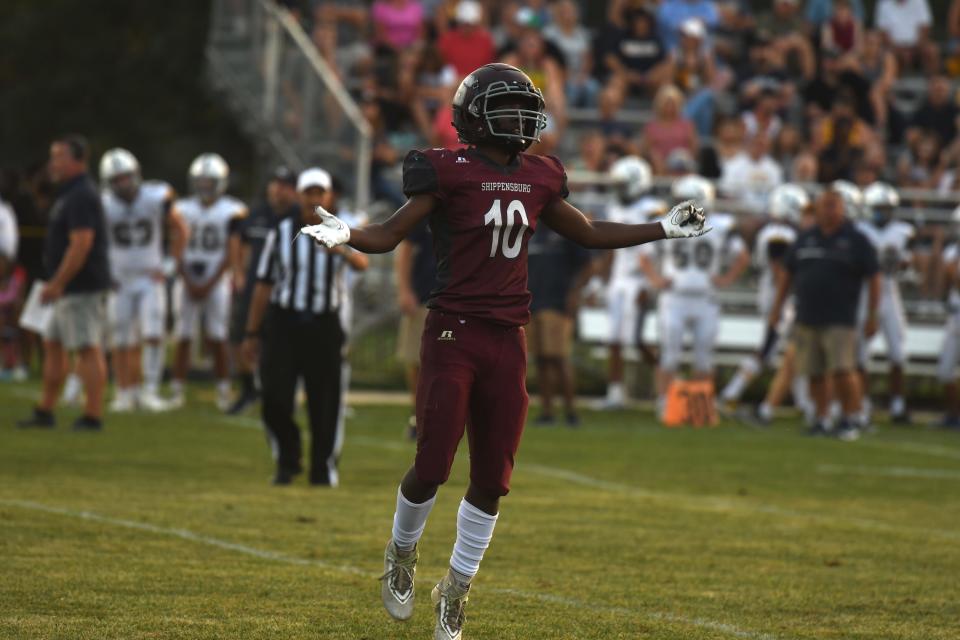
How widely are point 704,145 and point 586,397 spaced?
3574mm

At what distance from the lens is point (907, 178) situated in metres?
21.5

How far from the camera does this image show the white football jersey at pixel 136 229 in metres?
15.5

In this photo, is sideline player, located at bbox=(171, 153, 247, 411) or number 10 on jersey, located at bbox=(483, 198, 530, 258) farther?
sideline player, located at bbox=(171, 153, 247, 411)

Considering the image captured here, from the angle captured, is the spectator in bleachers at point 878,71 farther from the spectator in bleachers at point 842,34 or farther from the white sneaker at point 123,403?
the white sneaker at point 123,403

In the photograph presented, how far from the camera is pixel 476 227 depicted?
6336mm

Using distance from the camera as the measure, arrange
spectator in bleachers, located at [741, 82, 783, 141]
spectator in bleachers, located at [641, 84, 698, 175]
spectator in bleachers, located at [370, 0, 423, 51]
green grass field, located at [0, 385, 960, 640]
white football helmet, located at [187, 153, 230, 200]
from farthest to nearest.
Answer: spectator in bleachers, located at [370, 0, 423, 51]
spectator in bleachers, located at [741, 82, 783, 141]
spectator in bleachers, located at [641, 84, 698, 175]
white football helmet, located at [187, 153, 230, 200]
green grass field, located at [0, 385, 960, 640]

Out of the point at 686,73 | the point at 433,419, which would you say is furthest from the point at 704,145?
the point at 433,419

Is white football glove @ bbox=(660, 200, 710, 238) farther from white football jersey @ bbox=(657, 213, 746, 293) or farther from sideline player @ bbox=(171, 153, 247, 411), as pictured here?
sideline player @ bbox=(171, 153, 247, 411)

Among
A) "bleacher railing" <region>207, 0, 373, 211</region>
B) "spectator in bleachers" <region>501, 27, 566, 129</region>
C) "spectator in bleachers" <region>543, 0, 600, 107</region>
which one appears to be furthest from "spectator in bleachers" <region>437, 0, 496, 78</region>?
"bleacher railing" <region>207, 0, 373, 211</region>

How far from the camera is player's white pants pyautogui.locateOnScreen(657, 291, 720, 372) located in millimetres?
16984

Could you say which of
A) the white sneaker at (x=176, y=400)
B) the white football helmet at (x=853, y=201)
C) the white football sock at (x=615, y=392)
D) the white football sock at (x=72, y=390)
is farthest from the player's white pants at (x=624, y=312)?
the white football sock at (x=72, y=390)

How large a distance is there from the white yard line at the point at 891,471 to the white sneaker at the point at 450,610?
280 inches

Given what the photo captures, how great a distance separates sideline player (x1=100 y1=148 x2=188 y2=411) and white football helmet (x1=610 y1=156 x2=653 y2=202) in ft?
14.8

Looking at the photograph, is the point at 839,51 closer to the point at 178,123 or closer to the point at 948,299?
the point at 948,299
